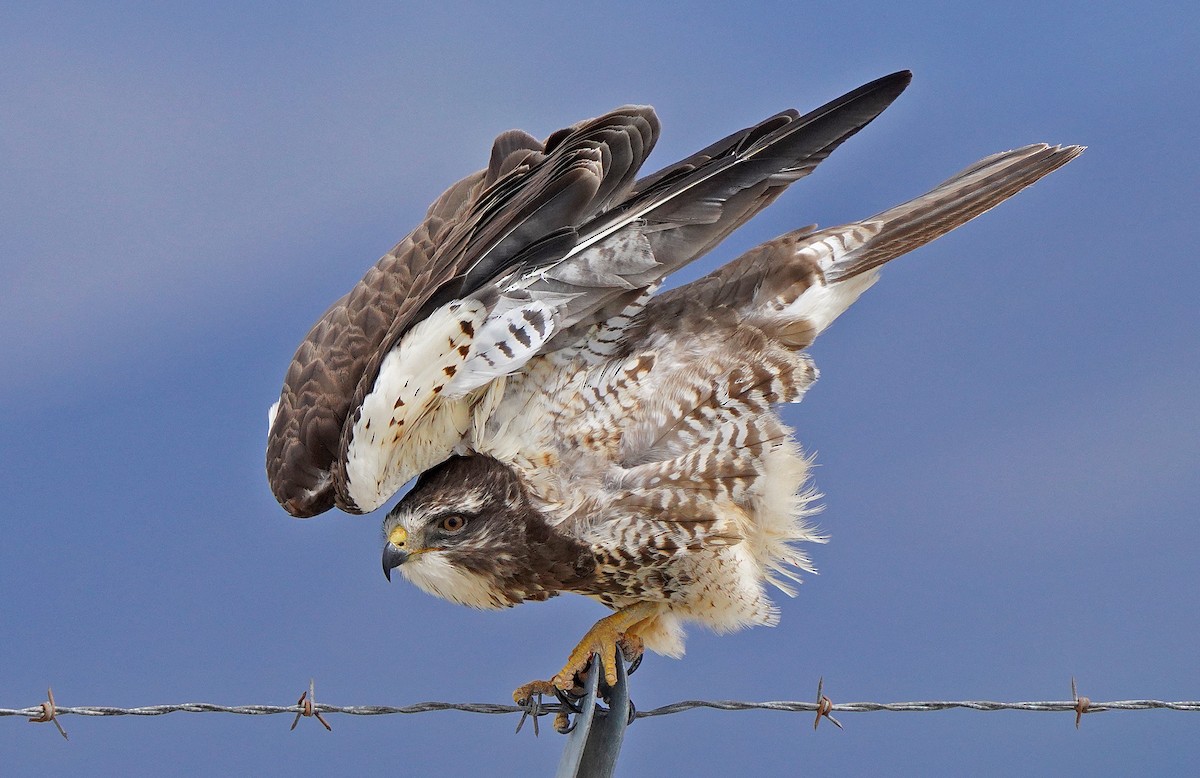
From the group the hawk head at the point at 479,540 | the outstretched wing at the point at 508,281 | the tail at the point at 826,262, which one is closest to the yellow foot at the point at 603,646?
the hawk head at the point at 479,540

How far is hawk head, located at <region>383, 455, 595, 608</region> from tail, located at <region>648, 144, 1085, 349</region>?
0.71m

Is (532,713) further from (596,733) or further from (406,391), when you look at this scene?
(406,391)

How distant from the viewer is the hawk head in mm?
3305

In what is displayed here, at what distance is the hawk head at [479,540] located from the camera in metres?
3.30

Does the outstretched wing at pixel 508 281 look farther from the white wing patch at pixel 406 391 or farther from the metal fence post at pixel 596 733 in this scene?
the metal fence post at pixel 596 733

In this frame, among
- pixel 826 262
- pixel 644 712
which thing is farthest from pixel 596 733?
pixel 826 262

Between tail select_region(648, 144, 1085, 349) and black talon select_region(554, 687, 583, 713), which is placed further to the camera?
tail select_region(648, 144, 1085, 349)

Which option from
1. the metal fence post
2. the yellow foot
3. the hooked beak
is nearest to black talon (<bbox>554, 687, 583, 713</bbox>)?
the yellow foot

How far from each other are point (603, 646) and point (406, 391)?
1030mm

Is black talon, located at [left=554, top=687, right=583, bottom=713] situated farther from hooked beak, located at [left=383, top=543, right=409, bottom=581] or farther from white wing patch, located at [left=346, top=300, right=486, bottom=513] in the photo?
white wing patch, located at [left=346, top=300, right=486, bottom=513]

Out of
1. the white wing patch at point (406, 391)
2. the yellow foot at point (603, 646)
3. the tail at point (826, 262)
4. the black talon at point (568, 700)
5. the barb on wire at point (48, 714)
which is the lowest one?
the barb on wire at point (48, 714)

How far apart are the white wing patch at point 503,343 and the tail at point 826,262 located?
538mm

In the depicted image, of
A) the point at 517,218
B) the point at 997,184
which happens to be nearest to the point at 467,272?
the point at 517,218

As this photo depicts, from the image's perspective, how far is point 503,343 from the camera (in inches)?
121
